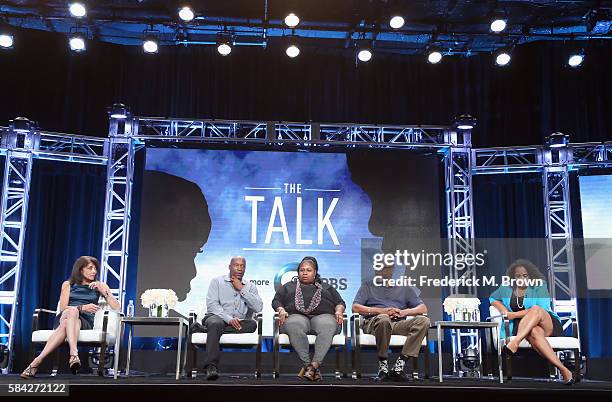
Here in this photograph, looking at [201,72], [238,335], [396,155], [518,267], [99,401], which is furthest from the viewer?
[201,72]

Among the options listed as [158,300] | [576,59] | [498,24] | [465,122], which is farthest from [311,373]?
[576,59]

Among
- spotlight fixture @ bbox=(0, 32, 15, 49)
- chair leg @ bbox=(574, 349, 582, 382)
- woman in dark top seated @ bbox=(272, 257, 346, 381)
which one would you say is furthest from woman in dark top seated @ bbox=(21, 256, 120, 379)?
chair leg @ bbox=(574, 349, 582, 382)

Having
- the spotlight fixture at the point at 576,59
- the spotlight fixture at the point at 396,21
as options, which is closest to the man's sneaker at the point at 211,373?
the spotlight fixture at the point at 396,21

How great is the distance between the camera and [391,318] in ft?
18.2

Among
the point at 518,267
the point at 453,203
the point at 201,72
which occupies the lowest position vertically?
the point at 518,267

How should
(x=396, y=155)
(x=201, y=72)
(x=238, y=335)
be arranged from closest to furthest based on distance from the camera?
1. (x=238, y=335)
2. (x=396, y=155)
3. (x=201, y=72)

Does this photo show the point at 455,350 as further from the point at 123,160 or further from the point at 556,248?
the point at 123,160

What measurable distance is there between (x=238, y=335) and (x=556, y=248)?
391cm

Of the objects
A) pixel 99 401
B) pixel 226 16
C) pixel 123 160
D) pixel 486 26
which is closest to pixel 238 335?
pixel 99 401

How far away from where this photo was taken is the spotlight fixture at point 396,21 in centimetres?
733

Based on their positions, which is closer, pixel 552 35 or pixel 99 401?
pixel 99 401

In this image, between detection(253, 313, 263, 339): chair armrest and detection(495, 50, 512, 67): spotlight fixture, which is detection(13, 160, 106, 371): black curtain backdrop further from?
detection(495, 50, 512, 67): spotlight fixture

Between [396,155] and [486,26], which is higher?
[486,26]

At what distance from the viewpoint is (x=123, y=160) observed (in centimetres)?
759
